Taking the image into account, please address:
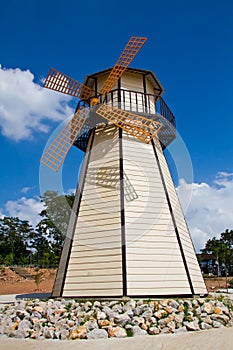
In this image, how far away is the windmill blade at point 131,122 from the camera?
378 inches

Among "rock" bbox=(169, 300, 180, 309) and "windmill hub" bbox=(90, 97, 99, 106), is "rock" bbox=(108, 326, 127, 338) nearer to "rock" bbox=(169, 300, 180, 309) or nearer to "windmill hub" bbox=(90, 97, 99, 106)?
"rock" bbox=(169, 300, 180, 309)

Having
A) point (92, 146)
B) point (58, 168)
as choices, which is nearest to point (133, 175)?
point (92, 146)

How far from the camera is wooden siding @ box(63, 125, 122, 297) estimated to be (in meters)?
7.82

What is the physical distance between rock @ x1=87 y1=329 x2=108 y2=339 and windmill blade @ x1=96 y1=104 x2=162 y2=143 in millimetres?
5207

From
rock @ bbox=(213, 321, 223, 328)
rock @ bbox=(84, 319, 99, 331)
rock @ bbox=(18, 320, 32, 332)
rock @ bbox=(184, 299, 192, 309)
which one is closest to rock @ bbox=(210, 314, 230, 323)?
rock @ bbox=(213, 321, 223, 328)

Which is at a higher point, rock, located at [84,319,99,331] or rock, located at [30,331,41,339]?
rock, located at [84,319,99,331]

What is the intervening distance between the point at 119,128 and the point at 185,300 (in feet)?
16.7

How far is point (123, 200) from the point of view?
8609mm

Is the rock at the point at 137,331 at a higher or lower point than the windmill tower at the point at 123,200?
lower

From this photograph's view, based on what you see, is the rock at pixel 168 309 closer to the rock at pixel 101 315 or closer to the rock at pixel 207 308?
the rock at pixel 207 308

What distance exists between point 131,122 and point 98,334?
597 cm

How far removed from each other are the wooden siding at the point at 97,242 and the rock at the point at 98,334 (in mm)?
1441

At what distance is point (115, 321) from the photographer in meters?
6.37

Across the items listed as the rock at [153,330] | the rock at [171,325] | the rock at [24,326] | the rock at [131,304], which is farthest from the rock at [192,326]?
the rock at [24,326]
